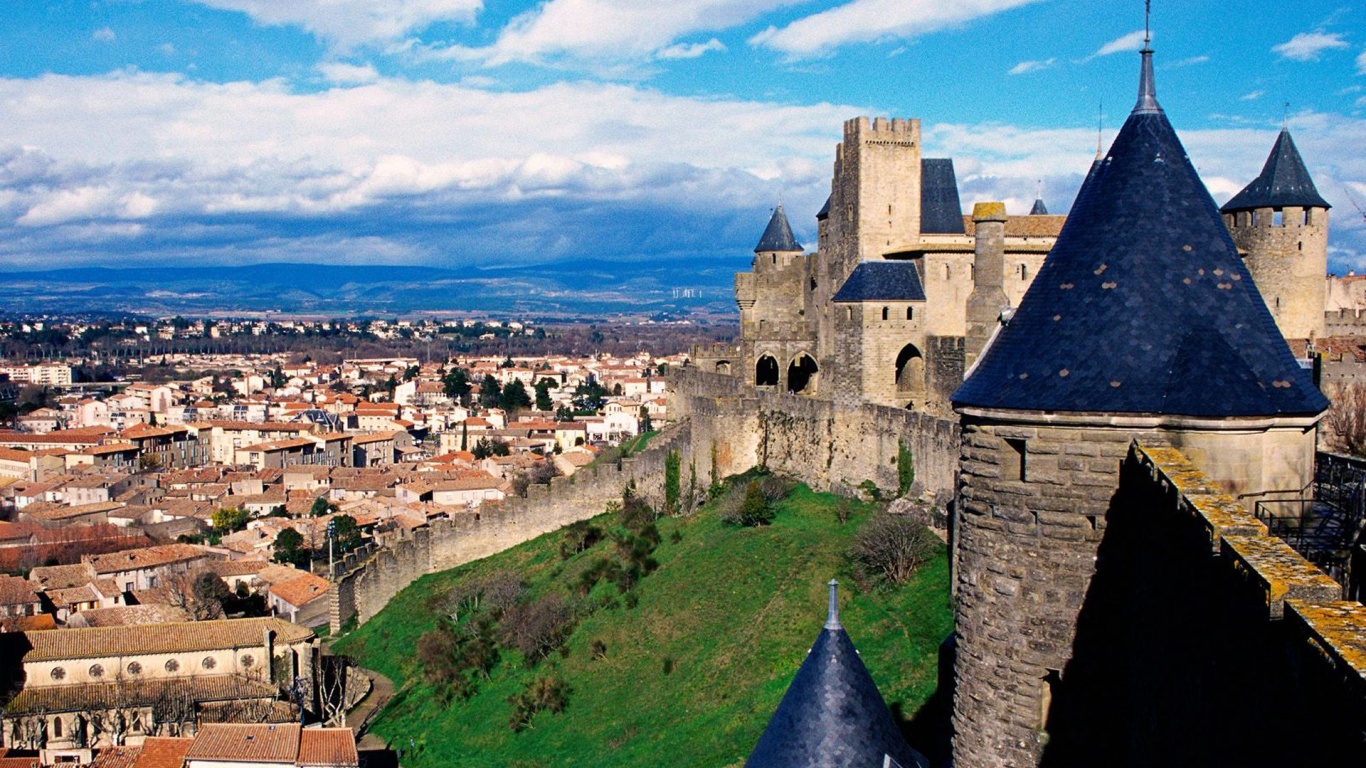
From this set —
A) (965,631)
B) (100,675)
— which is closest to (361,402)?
(100,675)

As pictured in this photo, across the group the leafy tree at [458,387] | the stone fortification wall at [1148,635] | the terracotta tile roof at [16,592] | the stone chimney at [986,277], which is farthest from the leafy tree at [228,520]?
the stone fortification wall at [1148,635]

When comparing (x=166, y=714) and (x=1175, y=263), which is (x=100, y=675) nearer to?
(x=166, y=714)

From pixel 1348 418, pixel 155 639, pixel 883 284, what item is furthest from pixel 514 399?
pixel 1348 418

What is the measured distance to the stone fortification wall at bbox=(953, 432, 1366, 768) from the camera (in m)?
4.01

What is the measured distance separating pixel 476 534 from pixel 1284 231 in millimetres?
23245

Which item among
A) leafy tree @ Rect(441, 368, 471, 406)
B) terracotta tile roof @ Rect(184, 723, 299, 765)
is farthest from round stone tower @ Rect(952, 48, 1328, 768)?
leafy tree @ Rect(441, 368, 471, 406)

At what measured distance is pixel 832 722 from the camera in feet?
23.7

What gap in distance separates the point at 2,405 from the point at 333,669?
3767 inches

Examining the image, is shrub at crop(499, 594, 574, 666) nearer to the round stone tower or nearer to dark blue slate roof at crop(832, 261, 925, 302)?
dark blue slate roof at crop(832, 261, 925, 302)

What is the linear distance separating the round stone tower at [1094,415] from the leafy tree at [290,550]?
47.5 m

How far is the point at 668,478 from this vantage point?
32.1 m

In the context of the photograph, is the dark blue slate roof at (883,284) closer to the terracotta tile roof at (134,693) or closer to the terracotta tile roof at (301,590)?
the terracotta tile roof at (134,693)

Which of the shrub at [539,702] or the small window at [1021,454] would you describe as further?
the shrub at [539,702]

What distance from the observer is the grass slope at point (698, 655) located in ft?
60.3
